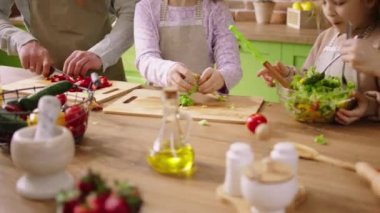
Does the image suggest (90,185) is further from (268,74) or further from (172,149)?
(268,74)

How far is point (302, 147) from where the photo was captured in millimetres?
971

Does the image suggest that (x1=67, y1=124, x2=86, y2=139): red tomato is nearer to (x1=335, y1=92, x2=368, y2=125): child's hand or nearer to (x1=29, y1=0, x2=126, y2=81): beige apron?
(x1=335, y1=92, x2=368, y2=125): child's hand

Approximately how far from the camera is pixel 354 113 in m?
1.16

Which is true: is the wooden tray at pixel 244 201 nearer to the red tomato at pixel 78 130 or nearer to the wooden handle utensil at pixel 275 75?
the red tomato at pixel 78 130

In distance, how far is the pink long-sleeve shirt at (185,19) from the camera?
5.04ft

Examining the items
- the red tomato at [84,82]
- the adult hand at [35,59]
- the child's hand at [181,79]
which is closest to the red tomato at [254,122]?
the child's hand at [181,79]

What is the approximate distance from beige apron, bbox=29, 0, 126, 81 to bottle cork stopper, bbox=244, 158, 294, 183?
1.25 metres

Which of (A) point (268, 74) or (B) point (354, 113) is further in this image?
(A) point (268, 74)

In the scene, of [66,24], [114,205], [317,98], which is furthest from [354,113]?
[66,24]

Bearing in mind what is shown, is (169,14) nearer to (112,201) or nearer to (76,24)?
(76,24)

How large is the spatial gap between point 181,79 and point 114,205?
79cm

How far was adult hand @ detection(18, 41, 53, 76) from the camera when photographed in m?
1.59

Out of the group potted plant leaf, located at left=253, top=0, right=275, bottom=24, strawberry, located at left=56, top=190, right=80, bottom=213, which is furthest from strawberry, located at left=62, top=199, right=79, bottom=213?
potted plant leaf, located at left=253, top=0, right=275, bottom=24

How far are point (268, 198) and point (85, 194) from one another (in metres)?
0.26
